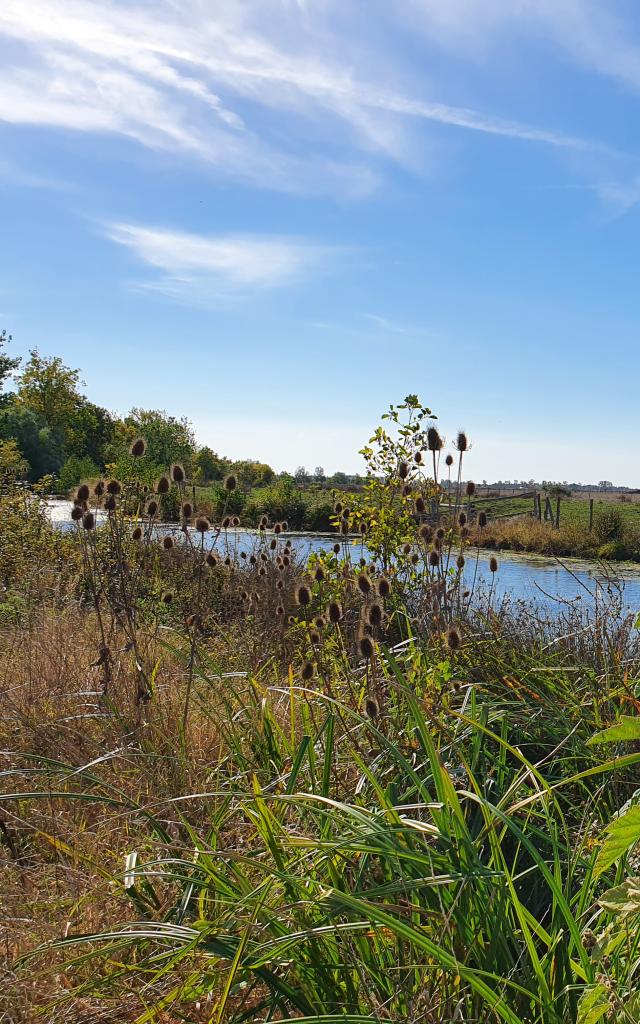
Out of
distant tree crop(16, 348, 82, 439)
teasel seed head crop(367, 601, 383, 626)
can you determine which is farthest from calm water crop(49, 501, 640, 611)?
distant tree crop(16, 348, 82, 439)

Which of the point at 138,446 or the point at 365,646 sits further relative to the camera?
the point at 138,446

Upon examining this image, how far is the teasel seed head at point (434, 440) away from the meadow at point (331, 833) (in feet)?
0.06

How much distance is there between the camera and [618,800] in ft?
9.55

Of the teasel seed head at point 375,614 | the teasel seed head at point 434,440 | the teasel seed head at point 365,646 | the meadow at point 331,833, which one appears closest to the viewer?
the meadow at point 331,833

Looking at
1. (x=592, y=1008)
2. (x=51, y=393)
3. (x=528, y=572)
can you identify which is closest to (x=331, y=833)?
(x=592, y=1008)

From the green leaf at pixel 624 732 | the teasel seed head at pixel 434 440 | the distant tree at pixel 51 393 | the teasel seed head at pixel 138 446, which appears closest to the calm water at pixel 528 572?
the teasel seed head at pixel 434 440

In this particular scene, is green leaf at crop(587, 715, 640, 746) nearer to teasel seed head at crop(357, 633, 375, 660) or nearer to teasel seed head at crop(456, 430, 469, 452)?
teasel seed head at crop(357, 633, 375, 660)

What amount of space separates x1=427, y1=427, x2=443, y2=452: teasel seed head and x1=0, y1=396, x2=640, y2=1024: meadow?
0.7 inches

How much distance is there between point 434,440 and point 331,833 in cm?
267

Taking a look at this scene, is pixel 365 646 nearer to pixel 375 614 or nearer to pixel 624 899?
pixel 375 614

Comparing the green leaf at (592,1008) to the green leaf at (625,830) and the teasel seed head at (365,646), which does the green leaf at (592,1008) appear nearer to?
the green leaf at (625,830)

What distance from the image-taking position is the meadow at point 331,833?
1.69 metres

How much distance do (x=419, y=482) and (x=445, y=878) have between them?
5195mm

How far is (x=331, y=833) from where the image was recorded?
2318 millimetres
